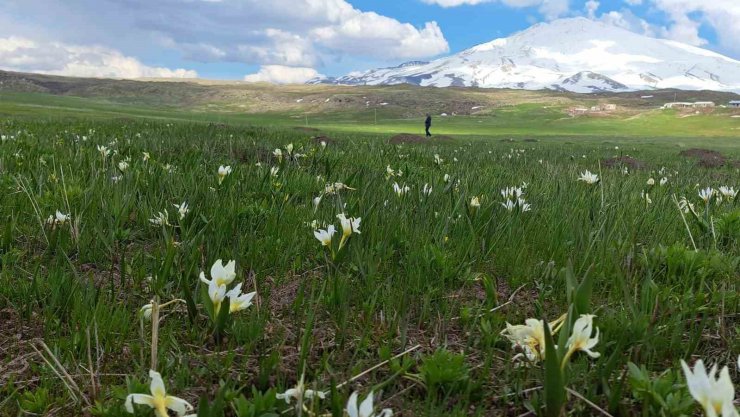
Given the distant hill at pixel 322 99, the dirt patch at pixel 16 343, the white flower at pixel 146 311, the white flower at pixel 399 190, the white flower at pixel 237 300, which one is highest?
the distant hill at pixel 322 99

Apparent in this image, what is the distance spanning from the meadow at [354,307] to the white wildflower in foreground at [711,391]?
32cm

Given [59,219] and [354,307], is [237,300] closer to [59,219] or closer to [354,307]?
[354,307]

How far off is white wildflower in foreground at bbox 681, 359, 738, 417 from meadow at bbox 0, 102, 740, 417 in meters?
0.32

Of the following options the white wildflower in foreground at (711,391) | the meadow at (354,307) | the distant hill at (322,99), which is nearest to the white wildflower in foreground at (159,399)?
the meadow at (354,307)

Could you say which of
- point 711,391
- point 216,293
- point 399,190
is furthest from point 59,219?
point 711,391

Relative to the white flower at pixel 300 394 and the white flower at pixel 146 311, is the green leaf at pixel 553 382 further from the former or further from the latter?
the white flower at pixel 146 311

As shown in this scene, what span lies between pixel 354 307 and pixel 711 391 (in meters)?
1.59

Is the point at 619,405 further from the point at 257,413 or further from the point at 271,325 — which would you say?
the point at 271,325

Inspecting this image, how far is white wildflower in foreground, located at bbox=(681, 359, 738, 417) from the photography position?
107cm

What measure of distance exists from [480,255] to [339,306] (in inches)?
46.5

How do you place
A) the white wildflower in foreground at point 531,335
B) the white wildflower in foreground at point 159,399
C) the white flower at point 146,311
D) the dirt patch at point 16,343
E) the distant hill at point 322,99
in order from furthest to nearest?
the distant hill at point 322,99, the white flower at point 146,311, the dirt patch at point 16,343, the white wildflower in foreground at point 531,335, the white wildflower in foreground at point 159,399

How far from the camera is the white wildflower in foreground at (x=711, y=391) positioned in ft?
3.52

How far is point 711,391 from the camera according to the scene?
43.9 inches

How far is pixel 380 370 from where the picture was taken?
1944 mm
